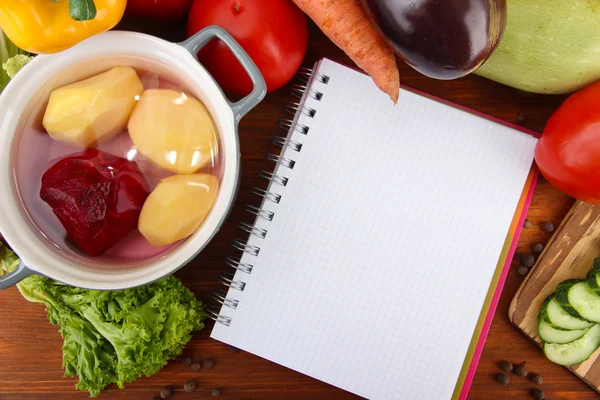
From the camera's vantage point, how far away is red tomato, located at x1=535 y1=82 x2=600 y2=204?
2.35 feet

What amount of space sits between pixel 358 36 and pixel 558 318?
20.8 inches

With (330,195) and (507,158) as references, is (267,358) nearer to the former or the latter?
(330,195)

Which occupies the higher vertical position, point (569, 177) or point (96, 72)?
point (96, 72)

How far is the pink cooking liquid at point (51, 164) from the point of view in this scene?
0.69 meters

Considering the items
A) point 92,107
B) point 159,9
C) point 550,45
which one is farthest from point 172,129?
point 550,45

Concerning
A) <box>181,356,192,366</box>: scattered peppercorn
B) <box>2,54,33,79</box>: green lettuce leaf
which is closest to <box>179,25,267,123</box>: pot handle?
<box>2,54,33,79</box>: green lettuce leaf

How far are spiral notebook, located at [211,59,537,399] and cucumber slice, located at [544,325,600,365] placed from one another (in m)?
0.13

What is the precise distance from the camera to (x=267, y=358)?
0.80 m

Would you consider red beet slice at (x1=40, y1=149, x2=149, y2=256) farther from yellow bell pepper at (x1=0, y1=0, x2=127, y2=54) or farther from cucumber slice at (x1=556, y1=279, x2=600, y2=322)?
cucumber slice at (x1=556, y1=279, x2=600, y2=322)

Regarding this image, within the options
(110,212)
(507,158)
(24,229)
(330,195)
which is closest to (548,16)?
(507,158)

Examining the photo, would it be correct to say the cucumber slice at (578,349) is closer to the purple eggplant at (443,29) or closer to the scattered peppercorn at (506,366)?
the scattered peppercorn at (506,366)

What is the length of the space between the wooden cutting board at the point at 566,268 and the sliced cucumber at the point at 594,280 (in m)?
0.03

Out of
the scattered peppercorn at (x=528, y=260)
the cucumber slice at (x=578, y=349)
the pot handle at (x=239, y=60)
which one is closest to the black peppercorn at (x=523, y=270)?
the scattered peppercorn at (x=528, y=260)

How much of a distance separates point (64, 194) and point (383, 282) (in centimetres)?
48
